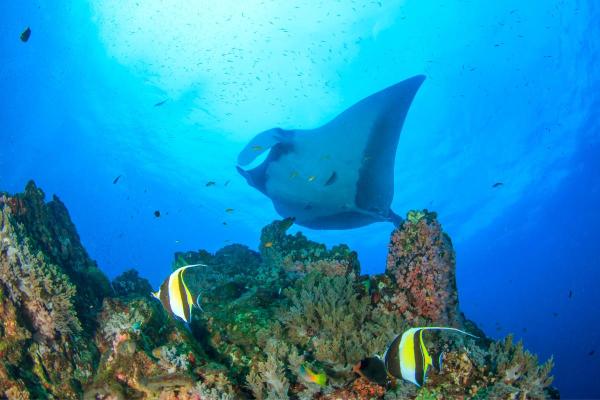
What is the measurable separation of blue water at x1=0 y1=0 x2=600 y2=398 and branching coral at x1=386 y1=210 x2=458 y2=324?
347 inches

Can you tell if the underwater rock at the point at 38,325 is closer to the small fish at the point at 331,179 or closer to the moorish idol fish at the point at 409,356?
the moorish idol fish at the point at 409,356

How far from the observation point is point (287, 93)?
22.4 m

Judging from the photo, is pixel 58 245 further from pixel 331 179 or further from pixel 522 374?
pixel 522 374

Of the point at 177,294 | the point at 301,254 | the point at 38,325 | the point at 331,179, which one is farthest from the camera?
the point at 331,179

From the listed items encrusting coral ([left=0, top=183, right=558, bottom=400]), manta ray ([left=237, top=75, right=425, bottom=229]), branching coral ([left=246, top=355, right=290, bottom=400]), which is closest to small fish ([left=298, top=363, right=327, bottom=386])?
encrusting coral ([left=0, top=183, right=558, bottom=400])

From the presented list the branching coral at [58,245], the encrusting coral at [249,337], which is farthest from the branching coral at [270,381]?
the branching coral at [58,245]

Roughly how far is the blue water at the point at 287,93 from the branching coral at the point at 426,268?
8.80 metres

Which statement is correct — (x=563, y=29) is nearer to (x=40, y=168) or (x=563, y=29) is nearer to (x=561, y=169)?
(x=561, y=169)

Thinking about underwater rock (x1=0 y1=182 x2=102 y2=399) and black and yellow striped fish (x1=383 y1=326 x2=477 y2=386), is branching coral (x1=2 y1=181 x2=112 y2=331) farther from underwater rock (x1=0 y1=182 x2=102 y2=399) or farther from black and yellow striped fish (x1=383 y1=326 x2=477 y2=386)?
black and yellow striped fish (x1=383 y1=326 x2=477 y2=386)

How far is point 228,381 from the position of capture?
3.92 metres

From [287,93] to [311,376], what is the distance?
67.4 ft

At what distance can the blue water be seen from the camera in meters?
18.3

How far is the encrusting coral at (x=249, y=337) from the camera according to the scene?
3.92 meters

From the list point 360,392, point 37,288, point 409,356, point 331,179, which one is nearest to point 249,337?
point 360,392
